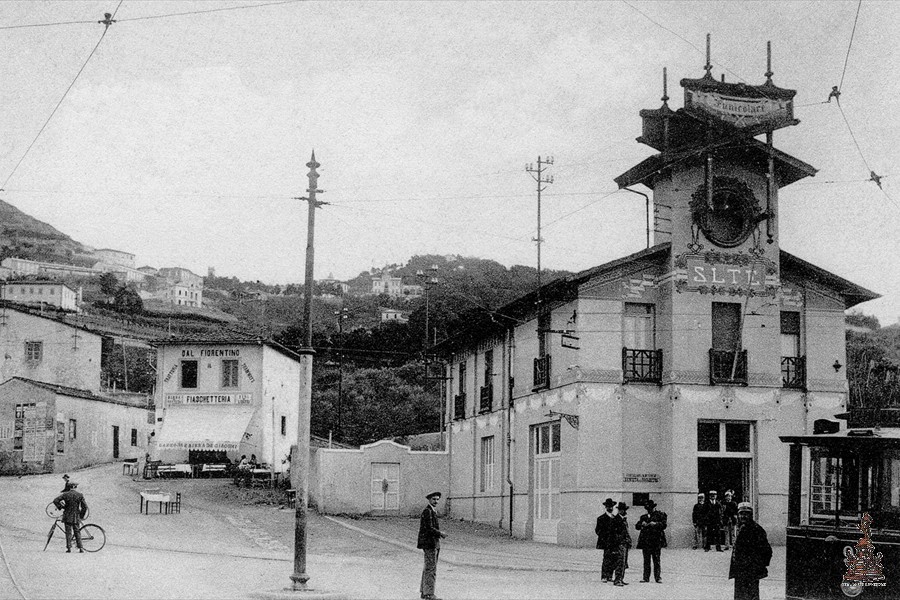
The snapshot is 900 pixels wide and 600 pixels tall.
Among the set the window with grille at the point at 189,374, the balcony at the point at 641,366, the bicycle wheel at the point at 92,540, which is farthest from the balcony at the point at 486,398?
the window with grille at the point at 189,374

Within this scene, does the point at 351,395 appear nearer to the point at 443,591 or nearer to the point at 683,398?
the point at 683,398

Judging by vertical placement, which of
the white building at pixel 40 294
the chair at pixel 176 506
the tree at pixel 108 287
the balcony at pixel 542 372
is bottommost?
the chair at pixel 176 506

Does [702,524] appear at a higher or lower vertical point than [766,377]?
lower

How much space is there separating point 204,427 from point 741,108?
2732cm

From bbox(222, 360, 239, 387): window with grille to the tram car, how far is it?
36.3m

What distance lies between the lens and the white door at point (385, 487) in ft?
121

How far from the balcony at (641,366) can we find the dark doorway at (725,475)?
249 centimetres

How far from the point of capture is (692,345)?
28.5 meters

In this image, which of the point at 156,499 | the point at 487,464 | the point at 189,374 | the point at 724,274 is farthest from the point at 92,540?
the point at 189,374

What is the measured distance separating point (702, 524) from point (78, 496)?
47.3 ft

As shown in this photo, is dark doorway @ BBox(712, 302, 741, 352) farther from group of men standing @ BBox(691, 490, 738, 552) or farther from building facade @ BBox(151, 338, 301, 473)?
building facade @ BBox(151, 338, 301, 473)

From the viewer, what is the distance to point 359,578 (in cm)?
1944

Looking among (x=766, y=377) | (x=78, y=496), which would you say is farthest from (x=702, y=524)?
(x=78, y=496)

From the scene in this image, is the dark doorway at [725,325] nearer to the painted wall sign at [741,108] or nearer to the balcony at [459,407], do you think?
the painted wall sign at [741,108]
